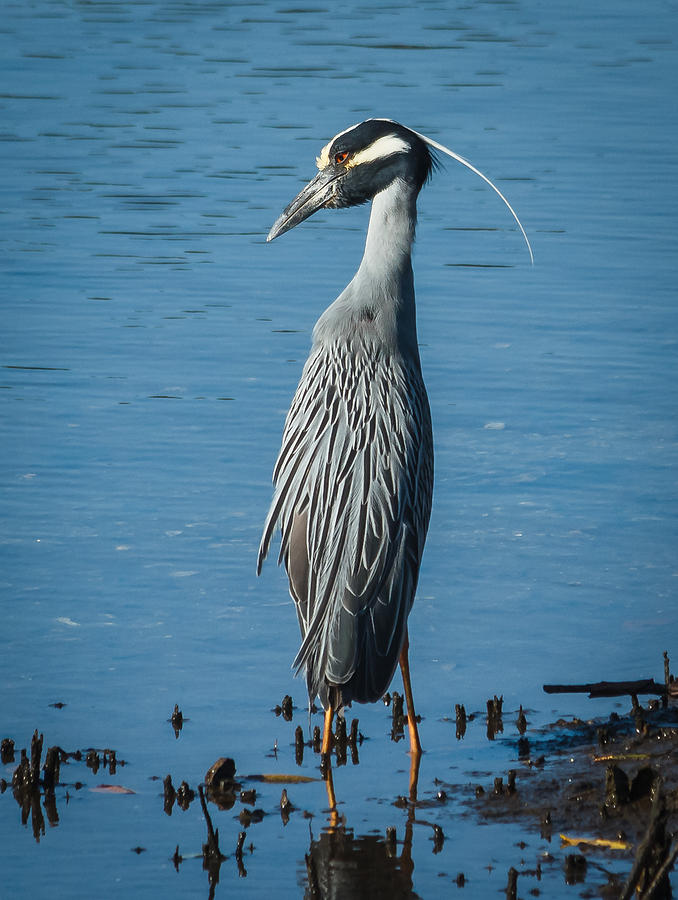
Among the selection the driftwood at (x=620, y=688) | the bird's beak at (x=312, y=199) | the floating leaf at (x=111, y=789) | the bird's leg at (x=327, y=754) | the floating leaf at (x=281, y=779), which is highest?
the bird's beak at (x=312, y=199)

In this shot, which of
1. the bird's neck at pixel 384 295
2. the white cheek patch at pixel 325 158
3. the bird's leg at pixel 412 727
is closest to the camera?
the bird's leg at pixel 412 727

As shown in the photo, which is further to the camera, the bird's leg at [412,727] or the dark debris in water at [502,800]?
the bird's leg at [412,727]

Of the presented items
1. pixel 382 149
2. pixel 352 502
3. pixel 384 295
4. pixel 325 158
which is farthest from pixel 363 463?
pixel 325 158

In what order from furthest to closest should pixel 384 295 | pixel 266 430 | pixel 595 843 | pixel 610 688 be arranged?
pixel 266 430 < pixel 384 295 < pixel 610 688 < pixel 595 843

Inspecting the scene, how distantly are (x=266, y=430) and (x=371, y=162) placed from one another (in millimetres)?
3208

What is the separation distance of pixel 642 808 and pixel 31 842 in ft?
6.91

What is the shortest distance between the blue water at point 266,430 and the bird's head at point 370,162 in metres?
2.02

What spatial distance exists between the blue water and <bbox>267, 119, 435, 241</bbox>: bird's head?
202 centimetres

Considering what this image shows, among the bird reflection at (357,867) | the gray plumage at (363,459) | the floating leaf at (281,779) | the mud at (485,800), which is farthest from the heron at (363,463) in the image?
the bird reflection at (357,867)

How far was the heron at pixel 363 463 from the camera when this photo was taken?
5391 mm

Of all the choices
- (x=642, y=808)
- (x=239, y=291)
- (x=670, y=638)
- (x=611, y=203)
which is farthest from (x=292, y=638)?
(x=611, y=203)

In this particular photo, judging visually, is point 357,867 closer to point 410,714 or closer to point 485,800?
point 485,800

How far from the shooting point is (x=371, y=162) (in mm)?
6230

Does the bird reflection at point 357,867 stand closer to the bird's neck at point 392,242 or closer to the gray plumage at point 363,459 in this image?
the gray plumage at point 363,459
